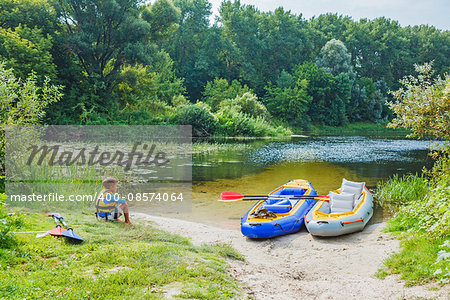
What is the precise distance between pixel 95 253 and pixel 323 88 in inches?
2032

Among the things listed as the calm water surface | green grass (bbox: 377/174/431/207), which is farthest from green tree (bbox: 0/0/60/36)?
green grass (bbox: 377/174/431/207)

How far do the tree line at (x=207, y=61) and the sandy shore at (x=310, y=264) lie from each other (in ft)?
31.5

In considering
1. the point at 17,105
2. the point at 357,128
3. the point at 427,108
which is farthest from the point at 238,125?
the point at 357,128

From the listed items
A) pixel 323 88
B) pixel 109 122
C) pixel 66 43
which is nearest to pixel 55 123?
pixel 109 122

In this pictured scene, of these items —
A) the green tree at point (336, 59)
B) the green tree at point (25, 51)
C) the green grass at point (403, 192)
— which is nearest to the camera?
the green grass at point (403, 192)

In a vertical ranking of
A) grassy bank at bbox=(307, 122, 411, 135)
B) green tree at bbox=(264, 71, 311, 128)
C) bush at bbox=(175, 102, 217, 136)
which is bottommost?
grassy bank at bbox=(307, 122, 411, 135)

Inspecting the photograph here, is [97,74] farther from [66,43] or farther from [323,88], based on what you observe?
[323,88]

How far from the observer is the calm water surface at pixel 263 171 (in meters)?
9.68

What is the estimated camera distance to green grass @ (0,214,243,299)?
3.57m

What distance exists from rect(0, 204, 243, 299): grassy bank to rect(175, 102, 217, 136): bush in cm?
2482

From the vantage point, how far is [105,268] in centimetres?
421

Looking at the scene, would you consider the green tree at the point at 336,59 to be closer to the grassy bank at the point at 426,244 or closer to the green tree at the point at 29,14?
the green tree at the point at 29,14

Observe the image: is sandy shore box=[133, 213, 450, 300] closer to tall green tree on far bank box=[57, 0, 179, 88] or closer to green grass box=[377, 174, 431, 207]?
green grass box=[377, 174, 431, 207]

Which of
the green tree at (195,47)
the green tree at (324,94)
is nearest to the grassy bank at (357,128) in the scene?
the green tree at (324,94)
